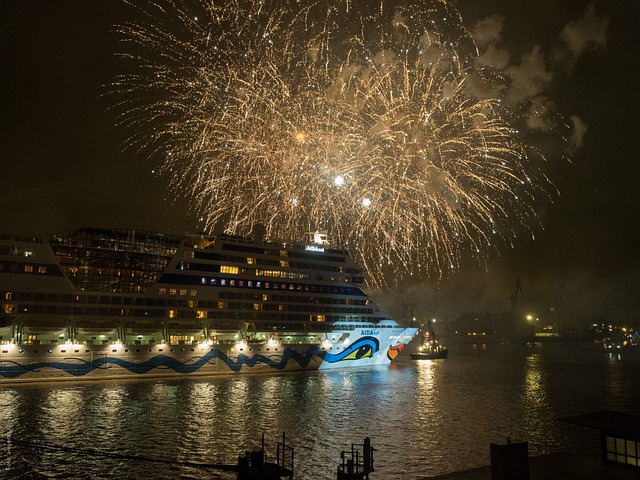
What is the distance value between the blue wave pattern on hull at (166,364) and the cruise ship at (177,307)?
0.11 metres

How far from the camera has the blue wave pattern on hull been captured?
149 ft

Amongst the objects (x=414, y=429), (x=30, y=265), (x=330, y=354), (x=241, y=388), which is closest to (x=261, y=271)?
(x=330, y=354)

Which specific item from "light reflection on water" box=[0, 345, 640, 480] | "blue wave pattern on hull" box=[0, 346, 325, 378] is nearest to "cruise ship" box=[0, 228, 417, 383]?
"blue wave pattern on hull" box=[0, 346, 325, 378]

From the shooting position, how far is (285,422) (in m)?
29.5

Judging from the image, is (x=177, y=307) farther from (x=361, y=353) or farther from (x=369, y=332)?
(x=369, y=332)

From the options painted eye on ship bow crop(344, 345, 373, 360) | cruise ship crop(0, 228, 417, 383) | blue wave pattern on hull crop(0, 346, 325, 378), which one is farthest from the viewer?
painted eye on ship bow crop(344, 345, 373, 360)

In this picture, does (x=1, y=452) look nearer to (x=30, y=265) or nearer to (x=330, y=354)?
(x=30, y=265)

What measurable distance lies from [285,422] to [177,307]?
31299mm

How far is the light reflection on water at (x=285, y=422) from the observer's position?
21062 mm

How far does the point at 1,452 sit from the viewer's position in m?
21.8

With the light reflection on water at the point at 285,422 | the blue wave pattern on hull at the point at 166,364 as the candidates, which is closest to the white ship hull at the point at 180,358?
the blue wave pattern on hull at the point at 166,364

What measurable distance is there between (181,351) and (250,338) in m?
9.55

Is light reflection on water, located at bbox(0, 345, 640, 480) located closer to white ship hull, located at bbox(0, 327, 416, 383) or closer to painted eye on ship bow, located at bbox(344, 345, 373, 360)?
white ship hull, located at bbox(0, 327, 416, 383)

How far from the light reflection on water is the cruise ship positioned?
14.2 feet
